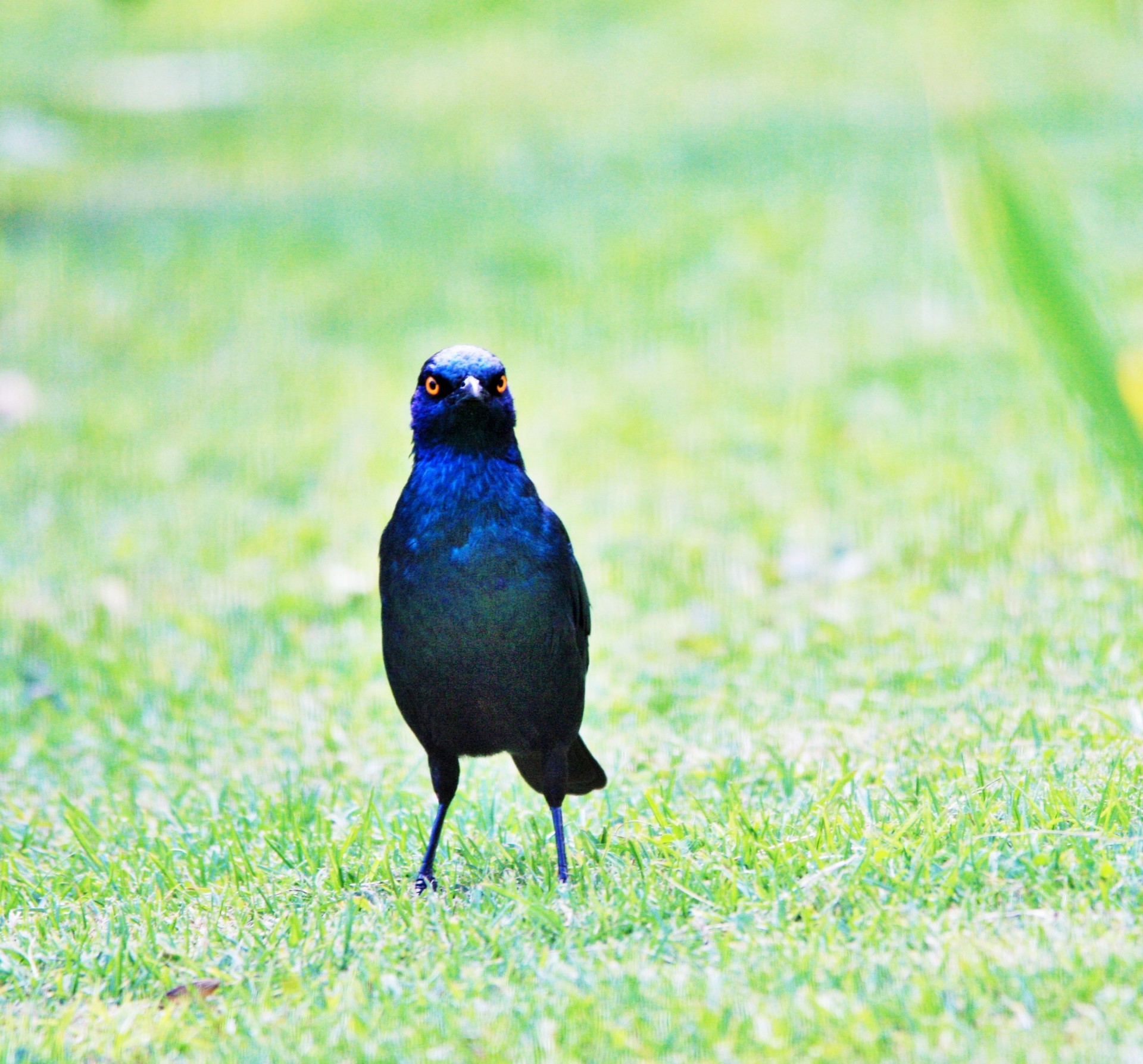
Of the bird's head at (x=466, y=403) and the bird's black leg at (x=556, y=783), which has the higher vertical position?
the bird's head at (x=466, y=403)

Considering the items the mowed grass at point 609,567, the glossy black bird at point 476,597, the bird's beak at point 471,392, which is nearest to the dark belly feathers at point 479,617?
the glossy black bird at point 476,597

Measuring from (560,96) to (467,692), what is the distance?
10049 millimetres

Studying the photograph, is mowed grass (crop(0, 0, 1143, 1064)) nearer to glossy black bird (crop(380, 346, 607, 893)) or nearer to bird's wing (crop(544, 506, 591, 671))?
glossy black bird (crop(380, 346, 607, 893))

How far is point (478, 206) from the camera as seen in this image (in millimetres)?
10141

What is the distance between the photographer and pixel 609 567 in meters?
5.88

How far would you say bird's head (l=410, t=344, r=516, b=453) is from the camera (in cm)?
330

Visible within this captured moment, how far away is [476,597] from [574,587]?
0.33 metres

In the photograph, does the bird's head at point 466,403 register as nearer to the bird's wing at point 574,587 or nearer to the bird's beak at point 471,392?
the bird's beak at point 471,392

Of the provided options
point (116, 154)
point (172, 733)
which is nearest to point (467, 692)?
point (172, 733)

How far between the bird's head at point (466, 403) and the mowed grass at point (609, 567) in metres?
0.91

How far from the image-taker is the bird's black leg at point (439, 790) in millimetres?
3346

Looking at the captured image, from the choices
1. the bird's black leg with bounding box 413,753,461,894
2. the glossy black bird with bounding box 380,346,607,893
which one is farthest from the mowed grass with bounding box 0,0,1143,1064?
the glossy black bird with bounding box 380,346,607,893

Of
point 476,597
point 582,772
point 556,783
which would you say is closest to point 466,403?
point 476,597

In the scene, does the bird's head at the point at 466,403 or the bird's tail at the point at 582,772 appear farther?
the bird's tail at the point at 582,772
